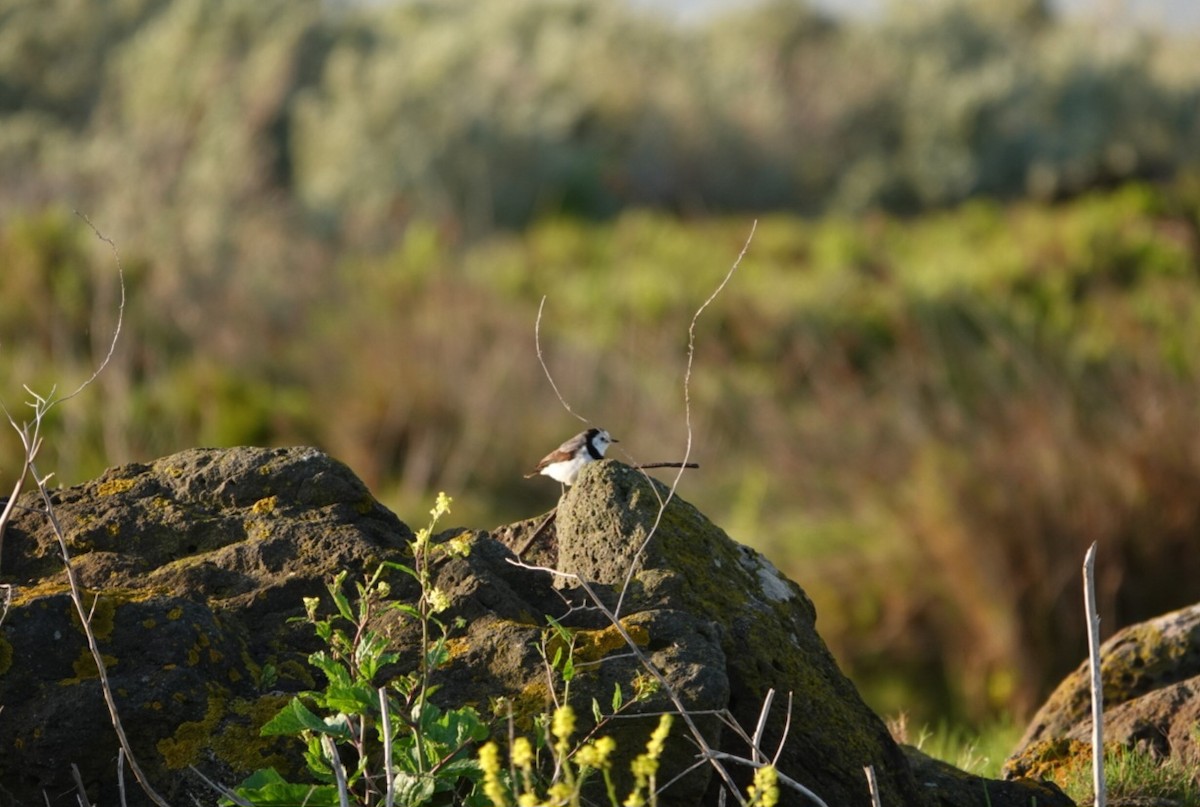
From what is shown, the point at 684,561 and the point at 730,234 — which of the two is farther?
the point at 730,234

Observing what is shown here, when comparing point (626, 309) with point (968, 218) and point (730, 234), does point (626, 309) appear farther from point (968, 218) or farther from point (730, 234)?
point (968, 218)

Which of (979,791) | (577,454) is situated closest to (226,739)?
(979,791)

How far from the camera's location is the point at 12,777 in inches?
118

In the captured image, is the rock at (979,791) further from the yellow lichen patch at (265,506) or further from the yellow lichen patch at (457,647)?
the yellow lichen patch at (265,506)

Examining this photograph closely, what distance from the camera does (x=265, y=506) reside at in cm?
355

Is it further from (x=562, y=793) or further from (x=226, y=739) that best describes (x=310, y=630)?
(x=562, y=793)

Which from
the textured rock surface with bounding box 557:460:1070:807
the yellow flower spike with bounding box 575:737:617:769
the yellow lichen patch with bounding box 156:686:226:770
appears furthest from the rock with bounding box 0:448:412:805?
the yellow flower spike with bounding box 575:737:617:769

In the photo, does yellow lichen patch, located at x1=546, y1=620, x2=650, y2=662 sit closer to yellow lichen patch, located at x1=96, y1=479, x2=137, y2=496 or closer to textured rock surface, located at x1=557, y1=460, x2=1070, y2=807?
textured rock surface, located at x1=557, y1=460, x2=1070, y2=807

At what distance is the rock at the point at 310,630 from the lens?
3.00 metres

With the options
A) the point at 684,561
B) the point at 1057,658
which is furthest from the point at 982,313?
the point at 684,561

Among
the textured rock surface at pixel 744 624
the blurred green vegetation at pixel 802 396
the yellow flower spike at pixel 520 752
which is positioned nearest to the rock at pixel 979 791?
the textured rock surface at pixel 744 624

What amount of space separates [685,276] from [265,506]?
14.6m

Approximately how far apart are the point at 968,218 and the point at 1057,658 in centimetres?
1380

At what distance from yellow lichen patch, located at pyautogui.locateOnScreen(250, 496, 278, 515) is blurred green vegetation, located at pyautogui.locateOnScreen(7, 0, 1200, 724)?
6824mm
